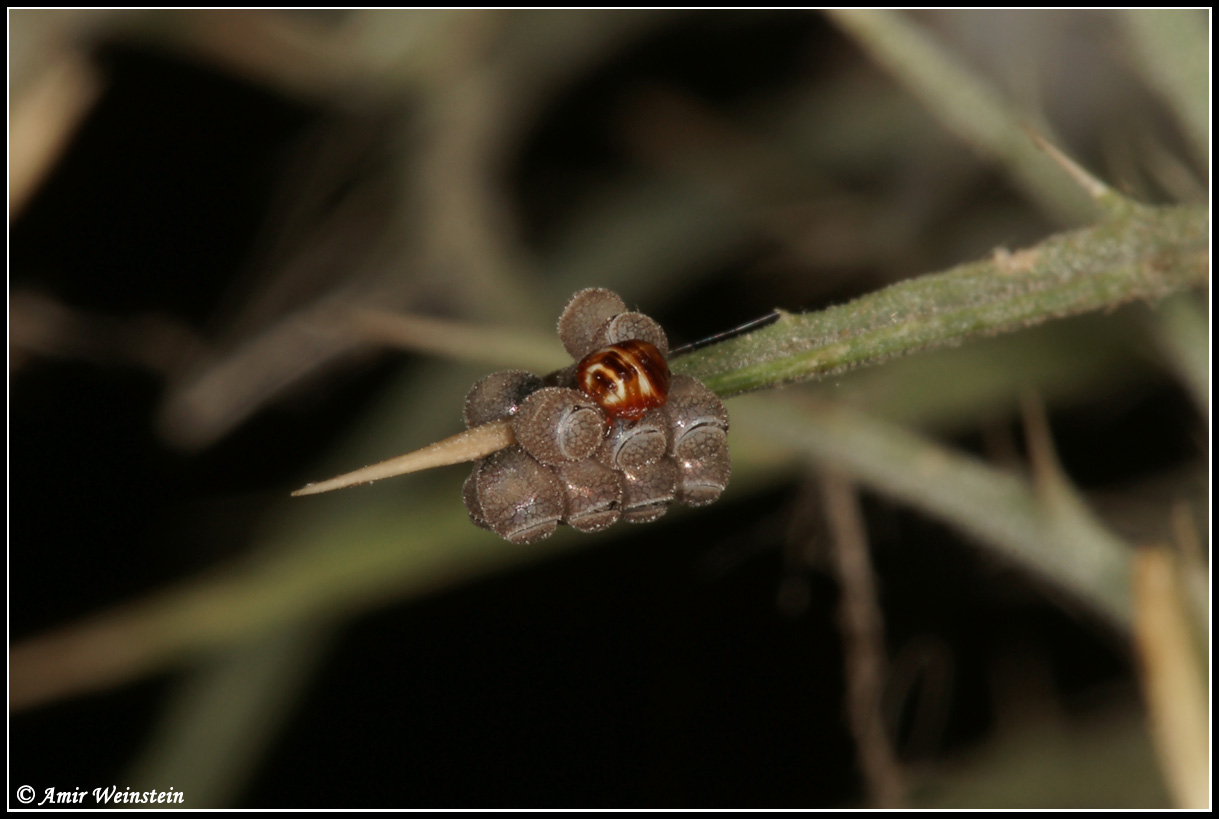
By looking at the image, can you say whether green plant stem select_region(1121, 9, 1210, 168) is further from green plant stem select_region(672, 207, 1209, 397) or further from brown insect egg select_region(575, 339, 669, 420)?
brown insect egg select_region(575, 339, 669, 420)

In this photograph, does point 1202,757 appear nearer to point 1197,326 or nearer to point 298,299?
point 1197,326

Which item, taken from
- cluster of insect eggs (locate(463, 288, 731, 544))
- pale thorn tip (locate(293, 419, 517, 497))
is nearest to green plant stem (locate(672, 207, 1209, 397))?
cluster of insect eggs (locate(463, 288, 731, 544))

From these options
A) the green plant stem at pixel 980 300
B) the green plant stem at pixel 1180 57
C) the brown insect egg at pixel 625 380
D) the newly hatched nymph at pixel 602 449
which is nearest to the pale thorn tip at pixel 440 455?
the newly hatched nymph at pixel 602 449

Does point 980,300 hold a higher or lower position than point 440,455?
higher

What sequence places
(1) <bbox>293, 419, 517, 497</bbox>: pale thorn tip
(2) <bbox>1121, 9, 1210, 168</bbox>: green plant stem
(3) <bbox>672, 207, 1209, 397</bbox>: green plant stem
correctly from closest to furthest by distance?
(1) <bbox>293, 419, 517, 497</bbox>: pale thorn tip → (3) <bbox>672, 207, 1209, 397</bbox>: green plant stem → (2) <bbox>1121, 9, 1210, 168</bbox>: green plant stem

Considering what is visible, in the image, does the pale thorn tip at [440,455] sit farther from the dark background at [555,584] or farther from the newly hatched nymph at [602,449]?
the dark background at [555,584]

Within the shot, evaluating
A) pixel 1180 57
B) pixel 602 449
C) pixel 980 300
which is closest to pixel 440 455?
pixel 602 449

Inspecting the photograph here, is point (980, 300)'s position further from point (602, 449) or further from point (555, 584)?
point (555, 584)

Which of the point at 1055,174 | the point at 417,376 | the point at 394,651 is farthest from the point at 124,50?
the point at 1055,174
